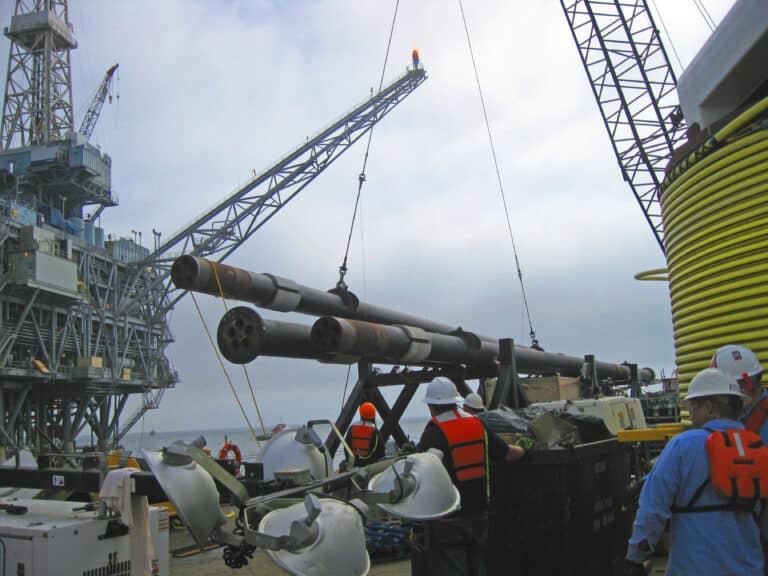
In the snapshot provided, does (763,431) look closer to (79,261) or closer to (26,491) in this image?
(26,491)

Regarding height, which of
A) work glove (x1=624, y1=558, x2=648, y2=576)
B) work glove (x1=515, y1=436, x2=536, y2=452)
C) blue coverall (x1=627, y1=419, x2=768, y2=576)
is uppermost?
work glove (x1=515, y1=436, x2=536, y2=452)

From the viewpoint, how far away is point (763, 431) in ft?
14.6

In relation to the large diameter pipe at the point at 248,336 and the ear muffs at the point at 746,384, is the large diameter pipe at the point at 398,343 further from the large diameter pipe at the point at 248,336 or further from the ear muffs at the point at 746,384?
the ear muffs at the point at 746,384

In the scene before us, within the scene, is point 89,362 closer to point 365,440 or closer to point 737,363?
point 365,440

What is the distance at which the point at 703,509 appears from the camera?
11.7 feet

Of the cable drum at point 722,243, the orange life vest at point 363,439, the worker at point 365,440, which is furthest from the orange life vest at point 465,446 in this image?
the orange life vest at point 363,439

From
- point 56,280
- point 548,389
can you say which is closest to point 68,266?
point 56,280

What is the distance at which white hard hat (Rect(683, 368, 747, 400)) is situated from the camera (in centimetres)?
371

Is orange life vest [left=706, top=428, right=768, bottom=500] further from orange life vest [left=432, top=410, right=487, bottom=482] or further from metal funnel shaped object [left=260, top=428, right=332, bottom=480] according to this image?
metal funnel shaped object [left=260, top=428, right=332, bottom=480]

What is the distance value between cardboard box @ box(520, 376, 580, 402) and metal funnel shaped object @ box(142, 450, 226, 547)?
1083 centimetres

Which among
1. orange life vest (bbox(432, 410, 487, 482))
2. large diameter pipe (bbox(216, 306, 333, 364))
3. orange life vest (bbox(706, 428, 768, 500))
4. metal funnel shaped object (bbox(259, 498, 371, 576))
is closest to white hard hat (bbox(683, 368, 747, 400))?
orange life vest (bbox(706, 428, 768, 500))

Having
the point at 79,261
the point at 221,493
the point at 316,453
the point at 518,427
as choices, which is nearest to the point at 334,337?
the point at 518,427

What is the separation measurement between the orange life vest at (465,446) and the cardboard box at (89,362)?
121 ft

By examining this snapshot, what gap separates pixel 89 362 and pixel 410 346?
33.1 meters
